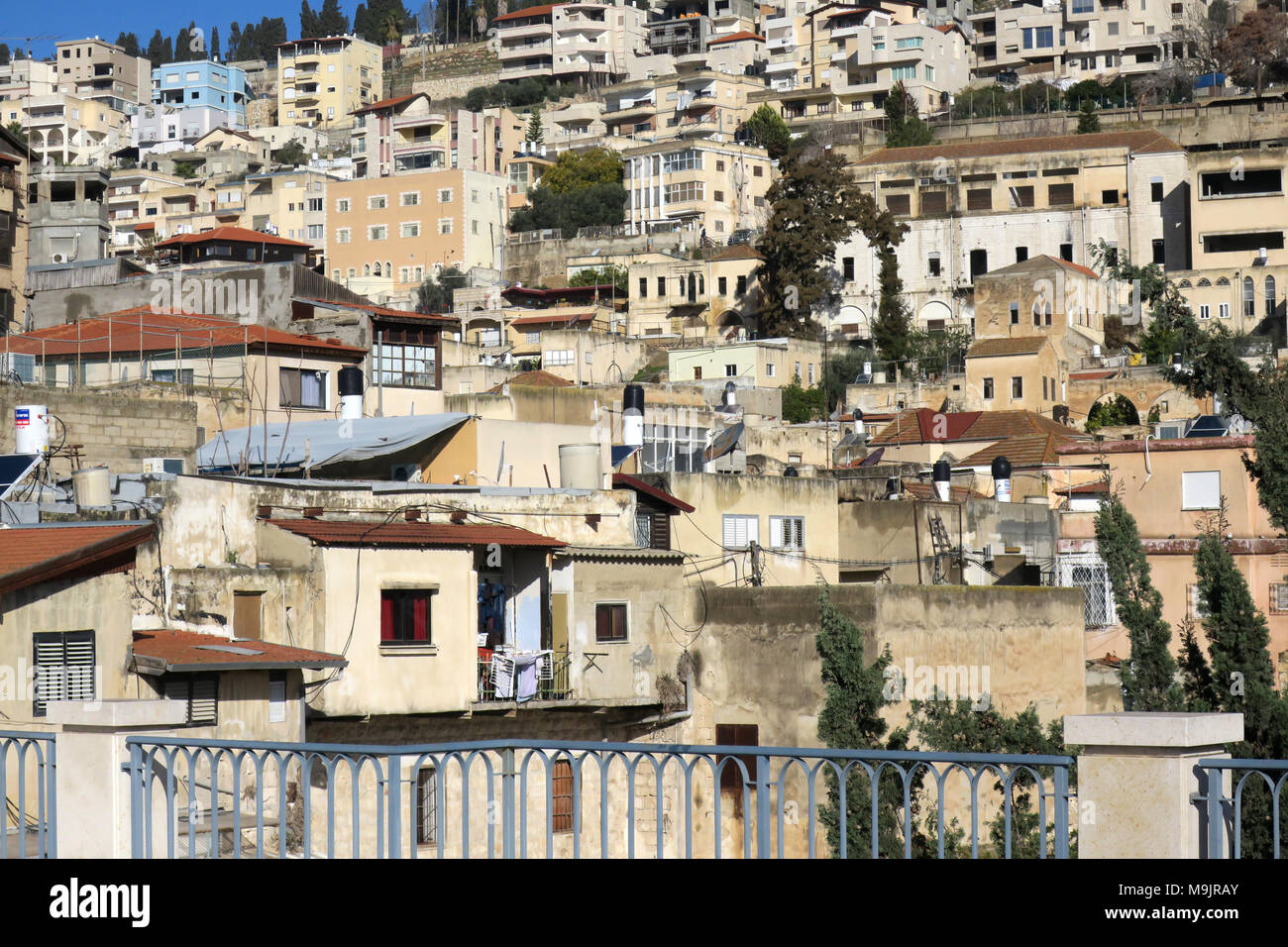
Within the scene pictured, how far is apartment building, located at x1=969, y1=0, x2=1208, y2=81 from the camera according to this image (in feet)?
443

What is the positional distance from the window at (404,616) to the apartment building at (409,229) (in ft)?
278

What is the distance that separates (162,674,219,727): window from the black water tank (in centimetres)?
1287

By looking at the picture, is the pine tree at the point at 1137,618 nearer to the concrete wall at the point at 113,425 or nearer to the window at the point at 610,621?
the window at the point at 610,621

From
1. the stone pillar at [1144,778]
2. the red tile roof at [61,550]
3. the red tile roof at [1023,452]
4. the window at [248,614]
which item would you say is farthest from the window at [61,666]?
the red tile roof at [1023,452]

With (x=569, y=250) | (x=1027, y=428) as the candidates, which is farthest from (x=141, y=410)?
(x=569, y=250)

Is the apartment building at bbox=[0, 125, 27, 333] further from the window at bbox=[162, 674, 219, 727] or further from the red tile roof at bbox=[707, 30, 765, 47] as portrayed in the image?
the red tile roof at bbox=[707, 30, 765, 47]

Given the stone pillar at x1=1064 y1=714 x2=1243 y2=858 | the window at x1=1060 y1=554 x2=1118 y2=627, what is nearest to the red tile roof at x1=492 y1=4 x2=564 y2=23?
the window at x1=1060 y1=554 x2=1118 y2=627

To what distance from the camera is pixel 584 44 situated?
523ft

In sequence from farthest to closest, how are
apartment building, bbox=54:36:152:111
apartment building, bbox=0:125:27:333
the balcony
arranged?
1. apartment building, bbox=54:36:152:111
2. apartment building, bbox=0:125:27:333
3. the balcony

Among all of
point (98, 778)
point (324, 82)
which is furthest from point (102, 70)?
point (98, 778)

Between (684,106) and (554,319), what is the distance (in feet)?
145

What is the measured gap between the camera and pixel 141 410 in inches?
1438

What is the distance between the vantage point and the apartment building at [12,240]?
55.8 meters

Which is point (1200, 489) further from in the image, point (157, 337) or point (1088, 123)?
point (1088, 123)
